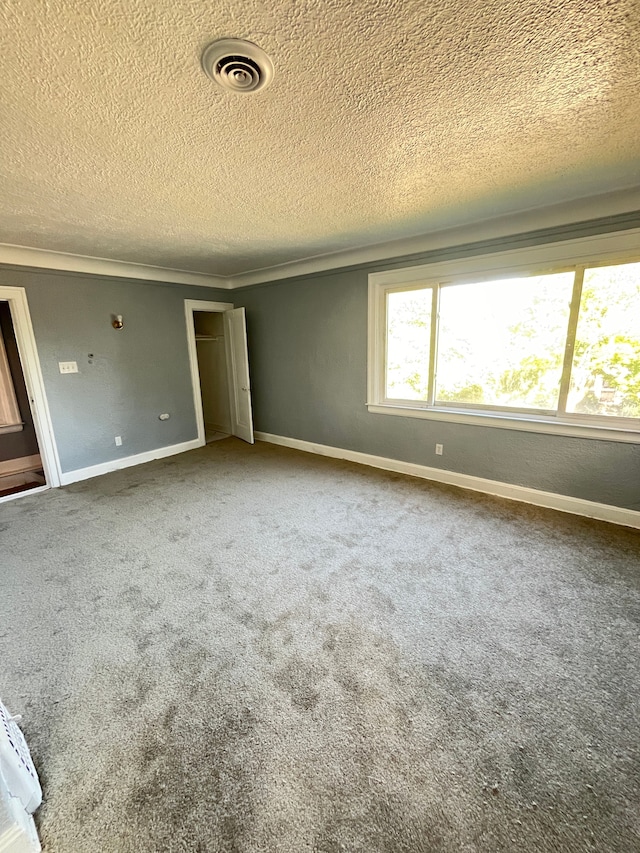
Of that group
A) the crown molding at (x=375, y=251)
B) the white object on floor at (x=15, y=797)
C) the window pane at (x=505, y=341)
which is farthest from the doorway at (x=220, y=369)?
the white object on floor at (x=15, y=797)

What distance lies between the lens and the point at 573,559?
7.70ft

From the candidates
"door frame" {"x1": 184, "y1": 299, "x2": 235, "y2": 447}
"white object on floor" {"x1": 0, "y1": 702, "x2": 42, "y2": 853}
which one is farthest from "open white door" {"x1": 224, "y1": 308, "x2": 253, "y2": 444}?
"white object on floor" {"x1": 0, "y1": 702, "x2": 42, "y2": 853}

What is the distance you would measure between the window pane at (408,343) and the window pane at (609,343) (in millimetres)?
1284

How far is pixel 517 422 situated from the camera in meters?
3.09

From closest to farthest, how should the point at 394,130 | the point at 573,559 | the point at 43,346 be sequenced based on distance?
1. the point at 394,130
2. the point at 573,559
3. the point at 43,346

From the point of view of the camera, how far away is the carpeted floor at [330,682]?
1.10 m

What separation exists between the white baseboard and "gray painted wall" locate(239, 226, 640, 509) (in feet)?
0.18

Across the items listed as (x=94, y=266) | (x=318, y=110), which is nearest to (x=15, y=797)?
(x=318, y=110)

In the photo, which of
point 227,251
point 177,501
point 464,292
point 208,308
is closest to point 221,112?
point 227,251

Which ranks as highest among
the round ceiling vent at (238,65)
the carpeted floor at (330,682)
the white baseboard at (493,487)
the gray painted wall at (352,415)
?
the round ceiling vent at (238,65)

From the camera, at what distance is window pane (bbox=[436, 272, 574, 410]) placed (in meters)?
2.87

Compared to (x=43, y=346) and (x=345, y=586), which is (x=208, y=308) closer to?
(x=43, y=346)

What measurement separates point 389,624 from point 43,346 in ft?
13.6

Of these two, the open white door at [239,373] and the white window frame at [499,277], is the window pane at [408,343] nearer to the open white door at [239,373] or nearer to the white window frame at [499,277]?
the white window frame at [499,277]
